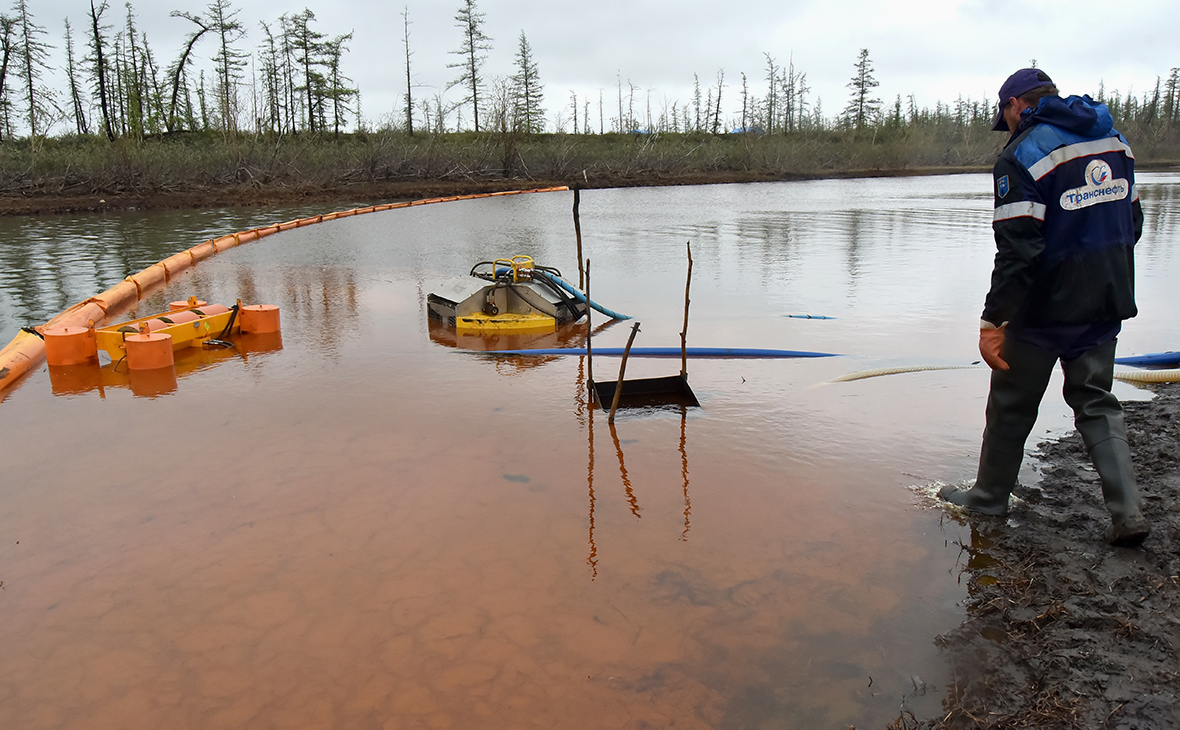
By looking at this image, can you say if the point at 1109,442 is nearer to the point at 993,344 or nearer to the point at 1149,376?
the point at 993,344

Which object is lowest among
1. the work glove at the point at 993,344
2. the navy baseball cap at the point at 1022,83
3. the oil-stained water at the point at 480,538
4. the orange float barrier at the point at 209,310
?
the oil-stained water at the point at 480,538

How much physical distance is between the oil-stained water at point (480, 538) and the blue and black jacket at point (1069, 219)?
1.19m

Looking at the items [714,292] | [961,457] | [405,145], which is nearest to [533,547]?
[961,457]

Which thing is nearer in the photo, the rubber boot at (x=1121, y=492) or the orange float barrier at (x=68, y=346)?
the rubber boot at (x=1121, y=492)

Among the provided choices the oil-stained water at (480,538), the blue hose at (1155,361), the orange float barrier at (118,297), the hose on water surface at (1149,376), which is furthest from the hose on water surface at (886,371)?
the orange float barrier at (118,297)

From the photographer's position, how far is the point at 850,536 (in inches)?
154

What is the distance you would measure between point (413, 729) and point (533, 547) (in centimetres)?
124

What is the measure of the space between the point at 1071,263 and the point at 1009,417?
0.71 metres

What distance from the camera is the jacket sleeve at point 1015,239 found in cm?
327

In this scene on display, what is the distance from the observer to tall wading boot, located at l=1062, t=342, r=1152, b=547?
332cm

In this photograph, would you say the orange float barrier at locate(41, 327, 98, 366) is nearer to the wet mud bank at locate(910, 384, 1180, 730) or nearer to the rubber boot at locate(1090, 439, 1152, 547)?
the wet mud bank at locate(910, 384, 1180, 730)

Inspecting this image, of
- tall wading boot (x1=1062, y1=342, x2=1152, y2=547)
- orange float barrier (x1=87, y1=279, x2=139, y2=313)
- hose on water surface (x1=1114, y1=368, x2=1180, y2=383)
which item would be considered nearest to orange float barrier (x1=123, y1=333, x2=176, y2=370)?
orange float barrier (x1=87, y1=279, x2=139, y2=313)

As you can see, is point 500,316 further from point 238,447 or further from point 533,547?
point 533,547

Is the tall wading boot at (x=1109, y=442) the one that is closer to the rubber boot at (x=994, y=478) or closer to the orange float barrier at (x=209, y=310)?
the rubber boot at (x=994, y=478)
